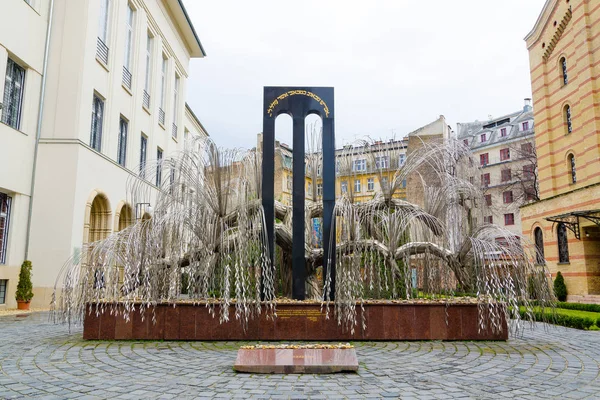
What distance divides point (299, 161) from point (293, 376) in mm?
5020

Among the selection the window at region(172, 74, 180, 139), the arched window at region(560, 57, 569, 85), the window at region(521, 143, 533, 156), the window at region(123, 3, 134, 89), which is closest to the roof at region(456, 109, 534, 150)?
the window at region(521, 143, 533, 156)

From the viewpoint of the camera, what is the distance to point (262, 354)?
610 centimetres

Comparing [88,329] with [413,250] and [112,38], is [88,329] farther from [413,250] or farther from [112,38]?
[112,38]

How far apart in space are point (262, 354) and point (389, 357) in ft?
6.81

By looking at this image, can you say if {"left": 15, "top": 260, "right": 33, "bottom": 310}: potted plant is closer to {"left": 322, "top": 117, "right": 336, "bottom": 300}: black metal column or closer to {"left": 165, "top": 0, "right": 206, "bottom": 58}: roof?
{"left": 322, "top": 117, "right": 336, "bottom": 300}: black metal column

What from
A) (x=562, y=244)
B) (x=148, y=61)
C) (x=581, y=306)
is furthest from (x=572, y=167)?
(x=148, y=61)

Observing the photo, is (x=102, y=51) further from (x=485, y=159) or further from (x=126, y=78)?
(x=485, y=159)

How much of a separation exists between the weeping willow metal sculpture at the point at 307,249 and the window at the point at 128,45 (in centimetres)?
1171

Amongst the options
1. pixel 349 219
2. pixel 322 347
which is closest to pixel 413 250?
pixel 349 219

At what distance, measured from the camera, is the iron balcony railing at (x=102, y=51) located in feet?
56.7

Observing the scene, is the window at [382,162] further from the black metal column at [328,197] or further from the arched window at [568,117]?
the arched window at [568,117]

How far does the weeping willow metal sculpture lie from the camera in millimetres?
8250

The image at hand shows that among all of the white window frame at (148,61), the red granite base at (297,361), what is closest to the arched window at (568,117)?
the white window frame at (148,61)

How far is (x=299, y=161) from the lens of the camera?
9656mm
